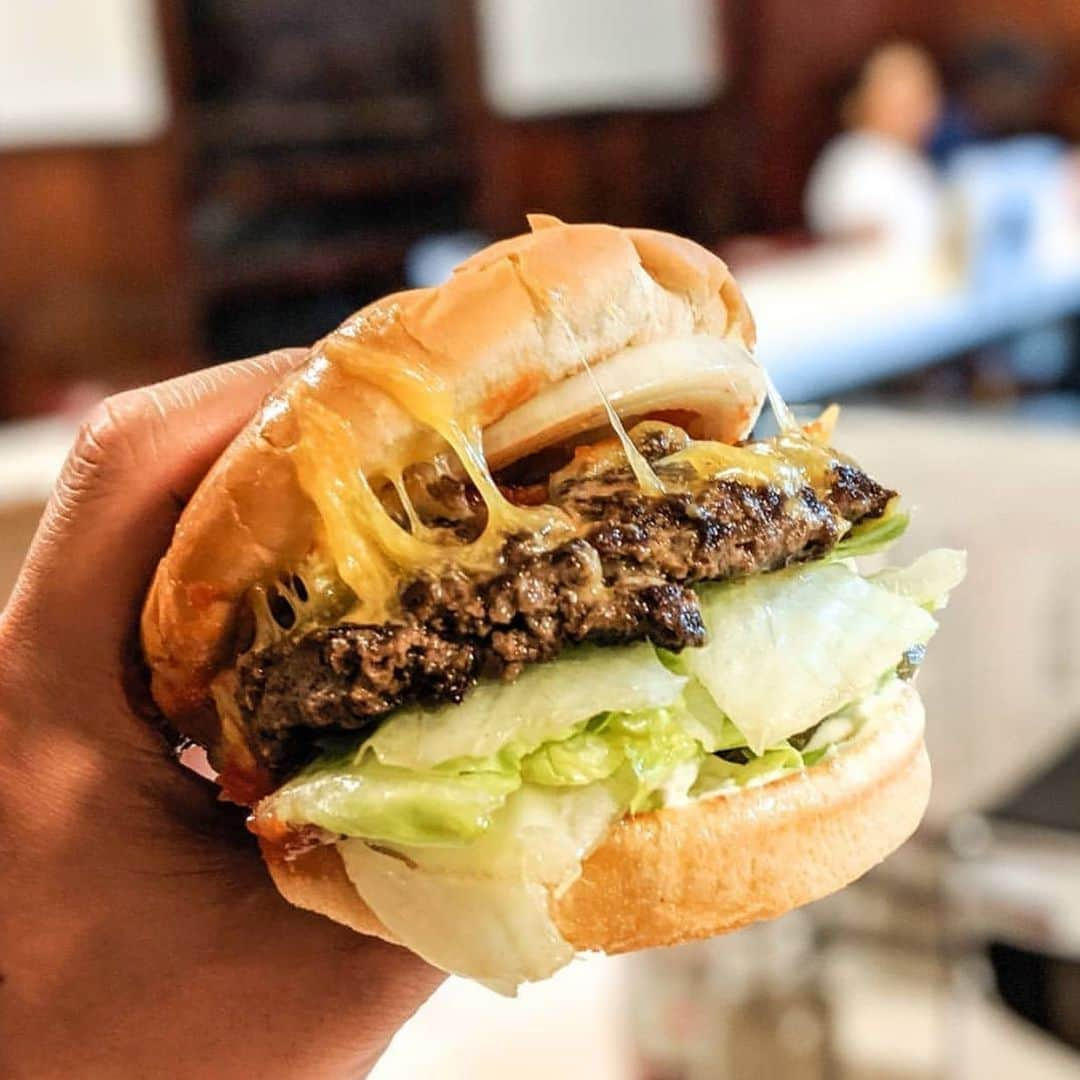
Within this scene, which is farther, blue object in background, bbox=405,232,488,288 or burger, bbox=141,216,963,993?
blue object in background, bbox=405,232,488,288

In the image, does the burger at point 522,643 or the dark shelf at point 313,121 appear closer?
the burger at point 522,643

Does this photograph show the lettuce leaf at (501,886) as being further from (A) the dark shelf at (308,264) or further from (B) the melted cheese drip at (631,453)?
(A) the dark shelf at (308,264)

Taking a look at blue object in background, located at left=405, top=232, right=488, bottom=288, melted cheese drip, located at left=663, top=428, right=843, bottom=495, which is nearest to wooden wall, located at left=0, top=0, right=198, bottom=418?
blue object in background, located at left=405, top=232, right=488, bottom=288

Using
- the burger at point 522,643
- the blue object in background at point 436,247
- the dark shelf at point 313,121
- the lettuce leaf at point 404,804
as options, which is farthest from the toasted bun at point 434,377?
the dark shelf at point 313,121

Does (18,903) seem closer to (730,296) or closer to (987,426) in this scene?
(730,296)

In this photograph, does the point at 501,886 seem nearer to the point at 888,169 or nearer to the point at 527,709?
the point at 527,709

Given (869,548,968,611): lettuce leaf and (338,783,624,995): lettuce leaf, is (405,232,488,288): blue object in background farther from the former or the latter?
(338,783,624,995): lettuce leaf
